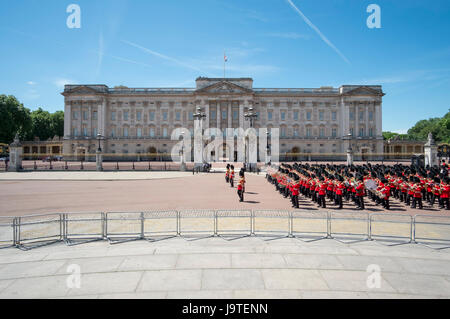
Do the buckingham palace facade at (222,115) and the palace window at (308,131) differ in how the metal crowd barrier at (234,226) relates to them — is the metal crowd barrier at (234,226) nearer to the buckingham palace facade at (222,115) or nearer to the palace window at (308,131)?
the buckingham palace facade at (222,115)

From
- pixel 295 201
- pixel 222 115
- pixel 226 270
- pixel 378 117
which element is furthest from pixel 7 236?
pixel 378 117

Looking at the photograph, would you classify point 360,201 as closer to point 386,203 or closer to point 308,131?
point 386,203

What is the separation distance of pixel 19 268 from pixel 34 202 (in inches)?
384

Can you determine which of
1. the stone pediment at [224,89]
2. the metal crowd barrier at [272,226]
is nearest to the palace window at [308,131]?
the stone pediment at [224,89]

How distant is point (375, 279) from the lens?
5.44 meters

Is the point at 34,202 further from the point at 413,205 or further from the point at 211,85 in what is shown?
the point at 211,85

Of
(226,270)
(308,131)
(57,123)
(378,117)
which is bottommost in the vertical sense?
(226,270)

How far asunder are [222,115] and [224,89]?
6755mm

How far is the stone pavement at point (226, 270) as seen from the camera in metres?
4.96

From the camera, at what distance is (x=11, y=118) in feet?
208

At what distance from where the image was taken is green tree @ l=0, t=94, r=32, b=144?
61750 millimetres

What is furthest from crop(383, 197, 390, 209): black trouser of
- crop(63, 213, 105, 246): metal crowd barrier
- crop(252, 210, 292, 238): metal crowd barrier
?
crop(63, 213, 105, 246): metal crowd barrier

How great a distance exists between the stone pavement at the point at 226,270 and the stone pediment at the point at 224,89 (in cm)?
6329
